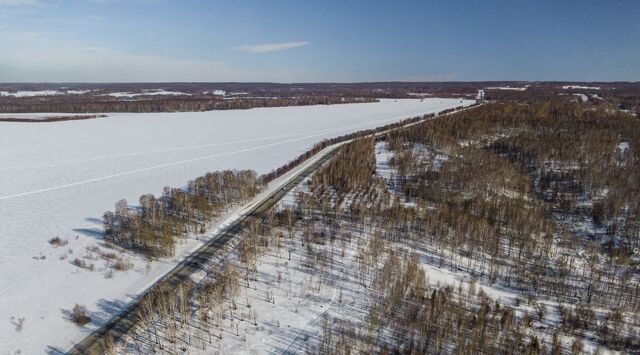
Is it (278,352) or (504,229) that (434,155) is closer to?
(504,229)

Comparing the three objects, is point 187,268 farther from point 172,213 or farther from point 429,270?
point 429,270

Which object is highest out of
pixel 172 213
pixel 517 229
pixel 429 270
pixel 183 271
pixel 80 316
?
pixel 172 213

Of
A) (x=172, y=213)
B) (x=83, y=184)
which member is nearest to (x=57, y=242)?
(x=172, y=213)

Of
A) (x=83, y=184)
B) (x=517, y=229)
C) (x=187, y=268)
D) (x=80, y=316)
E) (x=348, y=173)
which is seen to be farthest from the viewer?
(x=348, y=173)

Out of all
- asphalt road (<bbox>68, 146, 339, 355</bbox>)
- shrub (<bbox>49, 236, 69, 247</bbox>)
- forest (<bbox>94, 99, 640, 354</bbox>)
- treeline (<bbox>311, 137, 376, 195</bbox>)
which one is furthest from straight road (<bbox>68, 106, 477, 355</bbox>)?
shrub (<bbox>49, 236, 69, 247</bbox>)

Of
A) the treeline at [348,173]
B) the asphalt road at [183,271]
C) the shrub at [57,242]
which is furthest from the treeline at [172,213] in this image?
the treeline at [348,173]

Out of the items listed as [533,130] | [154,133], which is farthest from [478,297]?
[154,133]

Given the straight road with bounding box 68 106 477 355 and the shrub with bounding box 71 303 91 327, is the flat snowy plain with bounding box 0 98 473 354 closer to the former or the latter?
the shrub with bounding box 71 303 91 327
